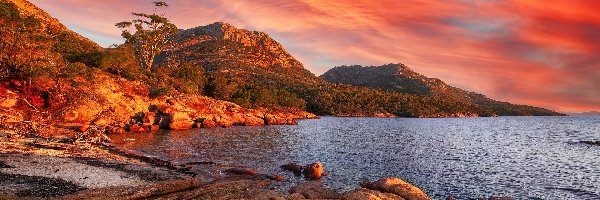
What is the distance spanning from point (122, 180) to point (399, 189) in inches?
775

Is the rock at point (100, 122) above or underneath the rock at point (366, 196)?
above

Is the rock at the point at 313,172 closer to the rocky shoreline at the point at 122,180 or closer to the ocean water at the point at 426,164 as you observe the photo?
the ocean water at the point at 426,164

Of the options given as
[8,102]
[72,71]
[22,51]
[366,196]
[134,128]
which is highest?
[22,51]

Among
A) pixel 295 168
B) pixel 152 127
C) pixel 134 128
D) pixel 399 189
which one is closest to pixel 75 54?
pixel 152 127

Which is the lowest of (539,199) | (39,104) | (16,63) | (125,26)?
(539,199)

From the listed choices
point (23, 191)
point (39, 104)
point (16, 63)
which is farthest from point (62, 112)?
point (23, 191)

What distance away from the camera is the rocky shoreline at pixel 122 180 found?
70.7 ft

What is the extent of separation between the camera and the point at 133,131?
2842 inches

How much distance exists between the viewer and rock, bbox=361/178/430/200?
24188mm

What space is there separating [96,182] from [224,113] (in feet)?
269

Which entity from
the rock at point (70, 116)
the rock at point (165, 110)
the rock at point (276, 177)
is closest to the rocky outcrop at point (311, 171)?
the rock at point (276, 177)

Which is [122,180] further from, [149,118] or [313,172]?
[149,118]

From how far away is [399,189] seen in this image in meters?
25.0

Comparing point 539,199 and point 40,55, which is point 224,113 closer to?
point 40,55
